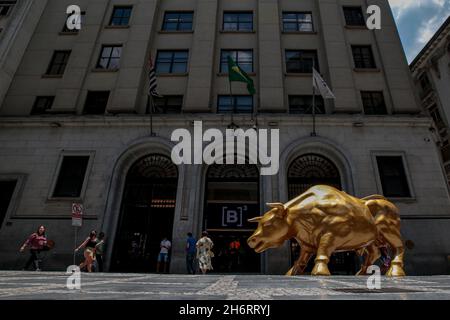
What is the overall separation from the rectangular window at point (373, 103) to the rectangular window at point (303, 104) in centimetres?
265

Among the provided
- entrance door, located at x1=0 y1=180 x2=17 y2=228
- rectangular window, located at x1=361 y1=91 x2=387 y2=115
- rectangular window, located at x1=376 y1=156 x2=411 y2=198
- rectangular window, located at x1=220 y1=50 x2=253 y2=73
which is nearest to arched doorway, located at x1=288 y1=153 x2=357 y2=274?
rectangular window, located at x1=376 y1=156 x2=411 y2=198

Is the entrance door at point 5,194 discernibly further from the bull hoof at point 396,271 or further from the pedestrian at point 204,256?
the bull hoof at point 396,271

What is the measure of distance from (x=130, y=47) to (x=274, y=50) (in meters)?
9.79

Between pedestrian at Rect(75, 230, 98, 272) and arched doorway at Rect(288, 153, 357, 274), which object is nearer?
pedestrian at Rect(75, 230, 98, 272)

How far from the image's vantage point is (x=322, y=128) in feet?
54.7

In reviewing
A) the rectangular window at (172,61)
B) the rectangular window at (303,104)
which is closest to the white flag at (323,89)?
the rectangular window at (303,104)

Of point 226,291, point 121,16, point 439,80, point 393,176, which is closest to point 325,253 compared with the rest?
point 226,291

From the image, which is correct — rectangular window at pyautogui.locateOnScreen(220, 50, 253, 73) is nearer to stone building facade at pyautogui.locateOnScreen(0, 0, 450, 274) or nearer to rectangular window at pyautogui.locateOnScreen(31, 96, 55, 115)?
stone building facade at pyautogui.locateOnScreen(0, 0, 450, 274)

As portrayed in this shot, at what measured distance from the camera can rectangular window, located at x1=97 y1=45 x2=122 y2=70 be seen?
64.6 feet

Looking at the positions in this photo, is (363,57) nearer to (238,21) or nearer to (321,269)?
(238,21)

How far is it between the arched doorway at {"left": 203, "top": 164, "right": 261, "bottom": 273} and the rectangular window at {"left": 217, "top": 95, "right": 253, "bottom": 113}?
11.7ft

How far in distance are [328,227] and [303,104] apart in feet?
39.8

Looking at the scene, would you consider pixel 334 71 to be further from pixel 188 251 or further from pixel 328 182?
pixel 188 251
